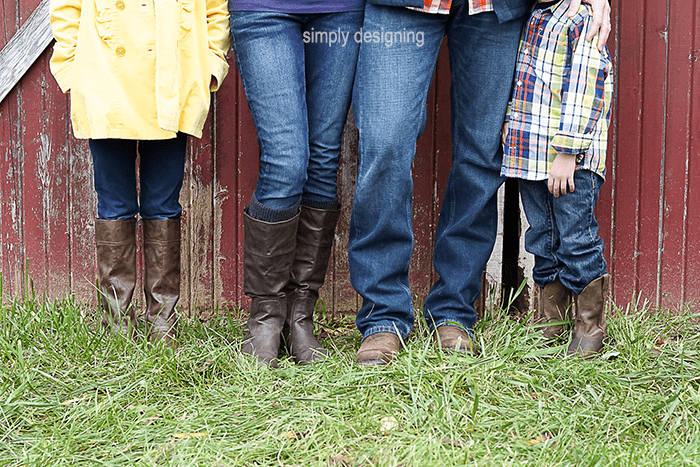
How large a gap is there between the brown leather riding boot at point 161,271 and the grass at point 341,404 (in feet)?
0.36

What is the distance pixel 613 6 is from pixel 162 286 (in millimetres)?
2210

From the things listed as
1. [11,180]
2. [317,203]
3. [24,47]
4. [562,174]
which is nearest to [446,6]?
[562,174]

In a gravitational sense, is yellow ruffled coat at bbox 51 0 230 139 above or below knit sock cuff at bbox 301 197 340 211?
above

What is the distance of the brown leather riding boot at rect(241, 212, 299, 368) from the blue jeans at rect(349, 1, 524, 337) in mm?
252

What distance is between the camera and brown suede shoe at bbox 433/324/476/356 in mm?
2436

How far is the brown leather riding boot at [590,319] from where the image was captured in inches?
98.7

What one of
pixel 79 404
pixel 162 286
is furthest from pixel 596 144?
pixel 79 404

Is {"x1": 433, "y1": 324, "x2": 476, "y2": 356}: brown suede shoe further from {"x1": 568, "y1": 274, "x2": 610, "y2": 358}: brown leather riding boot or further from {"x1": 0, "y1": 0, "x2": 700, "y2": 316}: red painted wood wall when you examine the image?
{"x1": 0, "y1": 0, "x2": 700, "y2": 316}: red painted wood wall

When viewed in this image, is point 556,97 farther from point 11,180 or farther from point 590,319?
point 11,180

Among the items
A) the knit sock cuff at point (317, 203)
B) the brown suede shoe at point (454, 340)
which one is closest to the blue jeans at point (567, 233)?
the brown suede shoe at point (454, 340)

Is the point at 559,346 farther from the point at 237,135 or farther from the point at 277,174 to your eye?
the point at 237,135

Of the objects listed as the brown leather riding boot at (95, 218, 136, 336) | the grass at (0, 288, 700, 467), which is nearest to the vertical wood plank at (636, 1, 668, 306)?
the grass at (0, 288, 700, 467)

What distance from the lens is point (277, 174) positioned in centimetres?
236

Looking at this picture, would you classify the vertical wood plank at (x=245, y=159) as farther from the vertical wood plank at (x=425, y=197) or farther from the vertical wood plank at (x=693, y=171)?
the vertical wood plank at (x=693, y=171)
